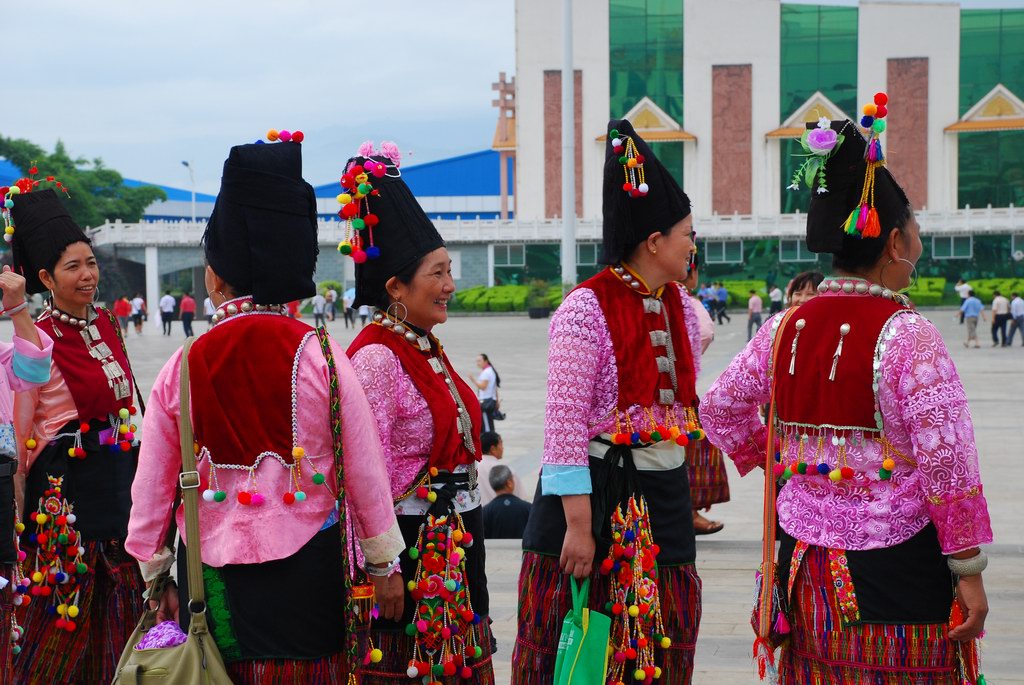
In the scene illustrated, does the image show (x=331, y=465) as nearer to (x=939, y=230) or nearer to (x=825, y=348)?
(x=825, y=348)

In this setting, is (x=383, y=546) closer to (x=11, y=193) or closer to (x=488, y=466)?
(x=11, y=193)

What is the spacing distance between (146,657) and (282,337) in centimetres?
84

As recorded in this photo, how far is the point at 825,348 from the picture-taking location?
128 inches

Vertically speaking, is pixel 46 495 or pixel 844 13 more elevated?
pixel 844 13

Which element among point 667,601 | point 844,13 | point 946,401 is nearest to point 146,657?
point 667,601

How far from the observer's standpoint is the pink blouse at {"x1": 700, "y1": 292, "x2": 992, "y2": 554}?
9.91 feet

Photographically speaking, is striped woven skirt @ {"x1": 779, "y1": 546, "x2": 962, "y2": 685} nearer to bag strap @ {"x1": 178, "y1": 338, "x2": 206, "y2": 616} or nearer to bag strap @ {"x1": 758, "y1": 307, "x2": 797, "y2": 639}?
bag strap @ {"x1": 758, "y1": 307, "x2": 797, "y2": 639}

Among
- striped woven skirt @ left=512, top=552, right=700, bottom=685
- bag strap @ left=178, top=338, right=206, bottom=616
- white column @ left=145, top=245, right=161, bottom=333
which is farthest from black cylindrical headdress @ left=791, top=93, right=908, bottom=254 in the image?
white column @ left=145, top=245, right=161, bottom=333

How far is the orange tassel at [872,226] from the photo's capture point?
322 centimetres

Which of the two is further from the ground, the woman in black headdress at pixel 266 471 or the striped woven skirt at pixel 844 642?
the woman in black headdress at pixel 266 471

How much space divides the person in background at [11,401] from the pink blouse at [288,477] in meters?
1.05

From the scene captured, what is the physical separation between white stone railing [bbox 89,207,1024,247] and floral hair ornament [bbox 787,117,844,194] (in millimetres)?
44269

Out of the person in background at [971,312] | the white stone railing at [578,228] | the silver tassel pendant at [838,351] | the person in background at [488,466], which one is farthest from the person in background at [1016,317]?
the silver tassel pendant at [838,351]

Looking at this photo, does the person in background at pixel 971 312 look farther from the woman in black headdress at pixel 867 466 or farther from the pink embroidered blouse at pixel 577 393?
the woman in black headdress at pixel 867 466
